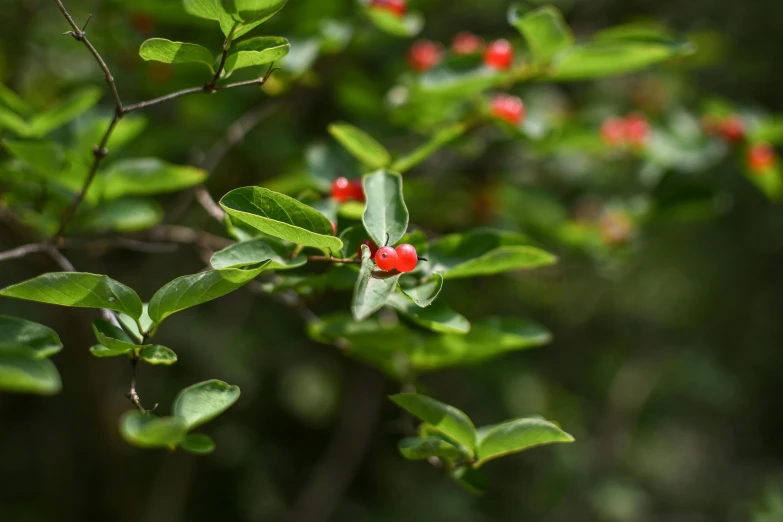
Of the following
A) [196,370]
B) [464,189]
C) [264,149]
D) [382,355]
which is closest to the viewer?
[382,355]

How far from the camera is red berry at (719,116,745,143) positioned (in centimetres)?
212

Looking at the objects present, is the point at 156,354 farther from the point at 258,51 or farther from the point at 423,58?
the point at 423,58

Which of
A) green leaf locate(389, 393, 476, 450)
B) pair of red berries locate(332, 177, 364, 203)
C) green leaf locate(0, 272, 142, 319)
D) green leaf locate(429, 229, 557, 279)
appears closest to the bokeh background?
pair of red berries locate(332, 177, 364, 203)

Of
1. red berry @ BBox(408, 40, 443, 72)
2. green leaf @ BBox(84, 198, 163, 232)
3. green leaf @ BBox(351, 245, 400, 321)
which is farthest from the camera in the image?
red berry @ BBox(408, 40, 443, 72)

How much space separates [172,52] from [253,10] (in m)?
0.15

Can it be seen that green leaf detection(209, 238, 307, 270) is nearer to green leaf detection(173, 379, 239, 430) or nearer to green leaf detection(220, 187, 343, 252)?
green leaf detection(220, 187, 343, 252)

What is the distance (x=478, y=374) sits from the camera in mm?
3385

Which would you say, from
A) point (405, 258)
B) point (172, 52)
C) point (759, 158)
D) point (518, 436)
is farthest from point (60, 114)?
point (759, 158)

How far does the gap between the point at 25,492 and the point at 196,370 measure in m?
1.60

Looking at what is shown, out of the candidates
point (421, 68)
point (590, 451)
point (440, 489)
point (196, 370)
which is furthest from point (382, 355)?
point (590, 451)

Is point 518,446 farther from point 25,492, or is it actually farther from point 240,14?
point 25,492

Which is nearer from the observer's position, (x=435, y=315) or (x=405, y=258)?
(x=405, y=258)

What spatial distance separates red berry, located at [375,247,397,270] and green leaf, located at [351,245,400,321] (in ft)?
0.04

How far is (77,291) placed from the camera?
3.20 ft
